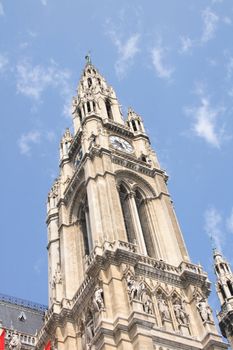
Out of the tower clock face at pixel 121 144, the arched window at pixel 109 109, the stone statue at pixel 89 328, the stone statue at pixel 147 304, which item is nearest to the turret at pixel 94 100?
the arched window at pixel 109 109

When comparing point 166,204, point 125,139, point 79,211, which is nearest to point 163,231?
point 166,204

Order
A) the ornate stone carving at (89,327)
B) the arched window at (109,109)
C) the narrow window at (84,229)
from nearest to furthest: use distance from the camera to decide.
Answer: the ornate stone carving at (89,327)
the narrow window at (84,229)
the arched window at (109,109)

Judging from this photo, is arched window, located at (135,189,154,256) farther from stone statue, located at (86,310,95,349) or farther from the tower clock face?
stone statue, located at (86,310,95,349)

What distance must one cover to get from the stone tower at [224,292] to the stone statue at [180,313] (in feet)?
28.0

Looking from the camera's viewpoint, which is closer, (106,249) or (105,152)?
(106,249)

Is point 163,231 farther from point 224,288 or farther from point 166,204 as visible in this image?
point 224,288

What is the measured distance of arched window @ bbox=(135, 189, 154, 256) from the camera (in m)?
38.5

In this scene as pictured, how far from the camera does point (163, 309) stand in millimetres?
32781

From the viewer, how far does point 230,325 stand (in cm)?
4097

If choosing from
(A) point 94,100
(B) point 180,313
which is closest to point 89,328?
(B) point 180,313

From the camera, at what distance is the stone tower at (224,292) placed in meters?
41.1

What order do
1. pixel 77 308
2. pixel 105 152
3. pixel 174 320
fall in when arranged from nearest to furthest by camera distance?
pixel 174 320, pixel 77 308, pixel 105 152

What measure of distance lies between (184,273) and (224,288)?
869 centimetres

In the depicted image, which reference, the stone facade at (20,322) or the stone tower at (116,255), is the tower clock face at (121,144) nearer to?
the stone tower at (116,255)
